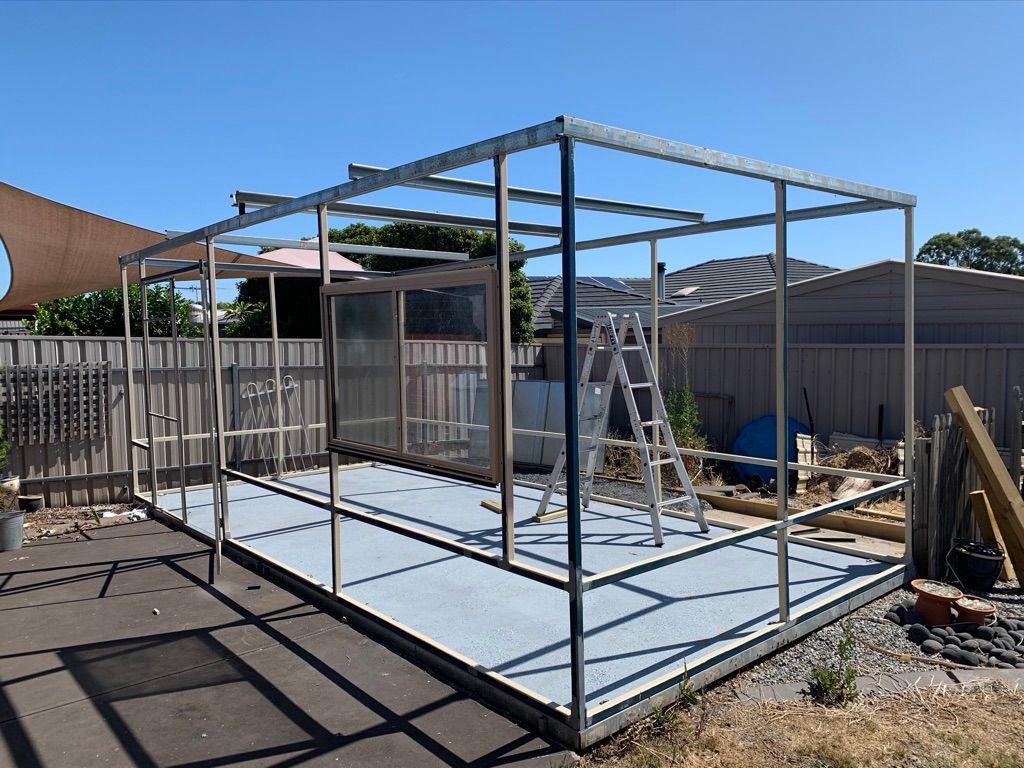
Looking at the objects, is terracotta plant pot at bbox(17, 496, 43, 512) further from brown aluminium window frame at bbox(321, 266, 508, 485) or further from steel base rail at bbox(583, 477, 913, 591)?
steel base rail at bbox(583, 477, 913, 591)

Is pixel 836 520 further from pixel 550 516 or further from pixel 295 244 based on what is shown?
pixel 295 244

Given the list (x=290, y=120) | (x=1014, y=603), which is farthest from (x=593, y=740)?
(x=290, y=120)

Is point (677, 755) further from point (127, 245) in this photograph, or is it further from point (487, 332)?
point (127, 245)

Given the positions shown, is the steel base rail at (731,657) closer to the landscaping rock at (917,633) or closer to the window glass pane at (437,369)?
the landscaping rock at (917,633)

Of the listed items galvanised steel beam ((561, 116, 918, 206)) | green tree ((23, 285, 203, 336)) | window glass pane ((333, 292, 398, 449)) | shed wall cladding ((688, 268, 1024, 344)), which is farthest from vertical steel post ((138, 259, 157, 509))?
shed wall cladding ((688, 268, 1024, 344))

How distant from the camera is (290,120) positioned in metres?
8.44

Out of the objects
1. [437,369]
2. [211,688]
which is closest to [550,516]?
[437,369]

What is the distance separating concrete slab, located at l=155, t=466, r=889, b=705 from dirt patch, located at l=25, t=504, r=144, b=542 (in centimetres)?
77

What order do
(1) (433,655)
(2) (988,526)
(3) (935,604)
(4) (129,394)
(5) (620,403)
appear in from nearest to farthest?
(1) (433,655), (3) (935,604), (2) (988,526), (4) (129,394), (5) (620,403)

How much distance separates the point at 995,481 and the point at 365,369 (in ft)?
13.6

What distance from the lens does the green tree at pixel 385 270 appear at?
15.2 metres

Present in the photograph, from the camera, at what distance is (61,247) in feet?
21.2

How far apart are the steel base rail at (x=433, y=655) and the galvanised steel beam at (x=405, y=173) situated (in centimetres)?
229

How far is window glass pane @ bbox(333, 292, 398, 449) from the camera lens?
4.13 meters
